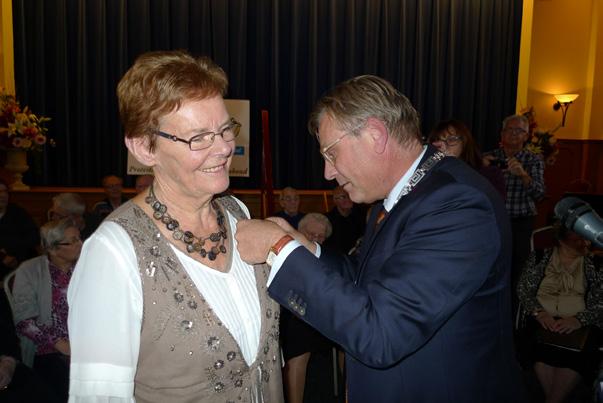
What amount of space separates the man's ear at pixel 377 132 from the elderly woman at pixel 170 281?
0.40 meters

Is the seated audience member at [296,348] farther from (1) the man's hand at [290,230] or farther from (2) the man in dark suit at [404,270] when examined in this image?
(2) the man in dark suit at [404,270]

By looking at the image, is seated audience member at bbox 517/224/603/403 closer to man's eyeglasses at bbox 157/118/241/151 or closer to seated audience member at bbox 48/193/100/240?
man's eyeglasses at bbox 157/118/241/151

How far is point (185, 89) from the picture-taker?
1316 millimetres

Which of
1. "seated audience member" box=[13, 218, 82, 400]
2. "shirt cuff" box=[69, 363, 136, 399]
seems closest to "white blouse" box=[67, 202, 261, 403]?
"shirt cuff" box=[69, 363, 136, 399]

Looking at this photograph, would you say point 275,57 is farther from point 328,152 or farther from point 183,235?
point 183,235

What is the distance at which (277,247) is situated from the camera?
1379mm

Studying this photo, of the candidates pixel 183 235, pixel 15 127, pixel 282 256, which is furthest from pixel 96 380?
pixel 15 127

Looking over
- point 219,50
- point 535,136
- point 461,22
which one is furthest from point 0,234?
point 461,22

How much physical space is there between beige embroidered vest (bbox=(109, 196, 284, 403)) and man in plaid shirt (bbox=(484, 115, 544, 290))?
411 cm

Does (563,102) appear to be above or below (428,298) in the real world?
above

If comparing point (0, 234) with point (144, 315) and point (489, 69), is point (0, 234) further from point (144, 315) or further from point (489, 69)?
point (489, 69)

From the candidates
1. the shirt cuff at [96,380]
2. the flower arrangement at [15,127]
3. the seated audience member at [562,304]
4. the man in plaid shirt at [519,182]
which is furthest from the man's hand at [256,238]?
the flower arrangement at [15,127]

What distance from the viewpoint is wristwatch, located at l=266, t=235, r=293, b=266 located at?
137cm

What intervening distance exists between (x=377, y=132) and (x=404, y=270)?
17.4 inches
